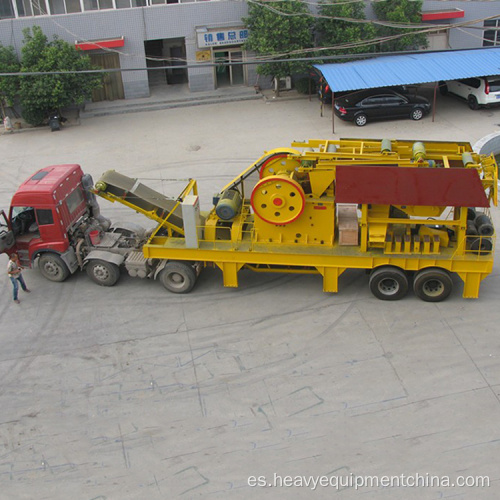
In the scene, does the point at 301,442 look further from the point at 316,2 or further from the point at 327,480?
the point at 316,2

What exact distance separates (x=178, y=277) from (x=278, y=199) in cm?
309

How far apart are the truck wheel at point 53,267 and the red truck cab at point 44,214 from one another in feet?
0.52

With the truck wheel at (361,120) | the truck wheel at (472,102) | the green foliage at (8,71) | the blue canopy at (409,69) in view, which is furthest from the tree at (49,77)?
the truck wheel at (472,102)

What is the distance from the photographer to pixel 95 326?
1302 cm

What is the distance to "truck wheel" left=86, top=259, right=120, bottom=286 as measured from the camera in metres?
14.1

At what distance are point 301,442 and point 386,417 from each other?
158 centimetres

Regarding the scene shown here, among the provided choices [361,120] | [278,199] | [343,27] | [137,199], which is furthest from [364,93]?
[137,199]

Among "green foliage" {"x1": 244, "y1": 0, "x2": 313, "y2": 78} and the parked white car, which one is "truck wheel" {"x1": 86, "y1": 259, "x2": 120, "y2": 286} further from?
the parked white car

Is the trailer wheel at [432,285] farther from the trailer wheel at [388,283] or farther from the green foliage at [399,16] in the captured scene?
the green foliage at [399,16]

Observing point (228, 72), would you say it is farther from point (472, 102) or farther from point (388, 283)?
point (388, 283)

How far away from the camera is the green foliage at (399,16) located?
26484mm

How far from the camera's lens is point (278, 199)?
12617 mm

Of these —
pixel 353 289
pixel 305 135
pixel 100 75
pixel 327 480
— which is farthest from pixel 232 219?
pixel 100 75

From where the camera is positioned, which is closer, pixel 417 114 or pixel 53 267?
pixel 53 267
